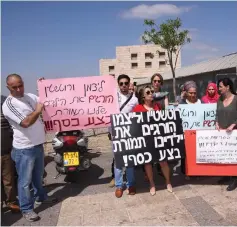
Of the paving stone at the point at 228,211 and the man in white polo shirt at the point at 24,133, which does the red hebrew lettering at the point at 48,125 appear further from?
the paving stone at the point at 228,211

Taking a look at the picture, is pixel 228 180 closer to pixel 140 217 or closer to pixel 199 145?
pixel 199 145

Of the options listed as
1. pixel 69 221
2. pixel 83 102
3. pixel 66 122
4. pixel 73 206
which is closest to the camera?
pixel 69 221

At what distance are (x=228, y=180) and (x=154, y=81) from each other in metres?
2.10

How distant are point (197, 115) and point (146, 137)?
1249 millimetres

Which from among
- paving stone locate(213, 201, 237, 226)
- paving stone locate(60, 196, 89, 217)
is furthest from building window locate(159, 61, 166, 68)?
paving stone locate(213, 201, 237, 226)

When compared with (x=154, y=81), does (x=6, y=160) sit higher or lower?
lower

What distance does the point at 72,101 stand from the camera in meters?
4.83

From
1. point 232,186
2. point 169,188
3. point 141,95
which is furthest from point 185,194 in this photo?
point 141,95

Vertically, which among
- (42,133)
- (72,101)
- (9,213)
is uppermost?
(72,101)

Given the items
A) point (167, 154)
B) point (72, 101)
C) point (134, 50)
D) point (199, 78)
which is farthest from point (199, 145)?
point (134, 50)

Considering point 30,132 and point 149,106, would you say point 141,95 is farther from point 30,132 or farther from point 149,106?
point 30,132

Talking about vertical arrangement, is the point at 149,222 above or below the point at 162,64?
below

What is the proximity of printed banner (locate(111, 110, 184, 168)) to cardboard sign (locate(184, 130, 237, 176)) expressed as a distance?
19 cm

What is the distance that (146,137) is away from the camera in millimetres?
4609
